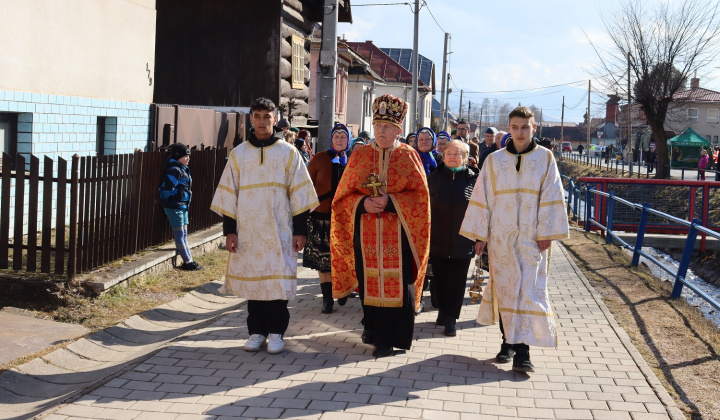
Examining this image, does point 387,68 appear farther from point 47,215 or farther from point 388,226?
point 388,226

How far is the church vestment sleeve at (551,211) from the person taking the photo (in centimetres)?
595

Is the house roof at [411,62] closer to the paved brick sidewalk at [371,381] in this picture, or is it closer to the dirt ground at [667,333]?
the dirt ground at [667,333]

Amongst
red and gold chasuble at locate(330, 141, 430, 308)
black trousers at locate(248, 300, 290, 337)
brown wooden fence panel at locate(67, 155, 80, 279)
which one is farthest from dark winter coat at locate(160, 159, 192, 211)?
red and gold chasuble at locate(330, 141, 430, 308)

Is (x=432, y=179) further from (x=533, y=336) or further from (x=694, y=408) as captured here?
(x=694, y=408)

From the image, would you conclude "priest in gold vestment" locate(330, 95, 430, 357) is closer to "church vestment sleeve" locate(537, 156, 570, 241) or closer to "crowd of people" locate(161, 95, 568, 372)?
"crowd of people" locate(161, 95, 568, 372)

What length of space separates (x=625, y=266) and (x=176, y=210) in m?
6.70

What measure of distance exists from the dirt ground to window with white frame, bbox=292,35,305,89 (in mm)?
9533

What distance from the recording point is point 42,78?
9992 millimetres

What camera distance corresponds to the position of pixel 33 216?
751 centimetres

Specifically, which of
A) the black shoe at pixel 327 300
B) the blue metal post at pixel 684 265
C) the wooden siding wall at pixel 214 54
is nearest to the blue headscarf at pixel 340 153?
the black shoe at pixel 327 300

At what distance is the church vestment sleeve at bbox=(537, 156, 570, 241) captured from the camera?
5949 mm

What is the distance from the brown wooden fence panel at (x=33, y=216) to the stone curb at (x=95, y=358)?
1.20m

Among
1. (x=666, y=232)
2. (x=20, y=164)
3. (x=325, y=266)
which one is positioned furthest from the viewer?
(x=666, y=232)

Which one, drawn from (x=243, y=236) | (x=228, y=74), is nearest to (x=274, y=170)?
(x=243, y=236)
